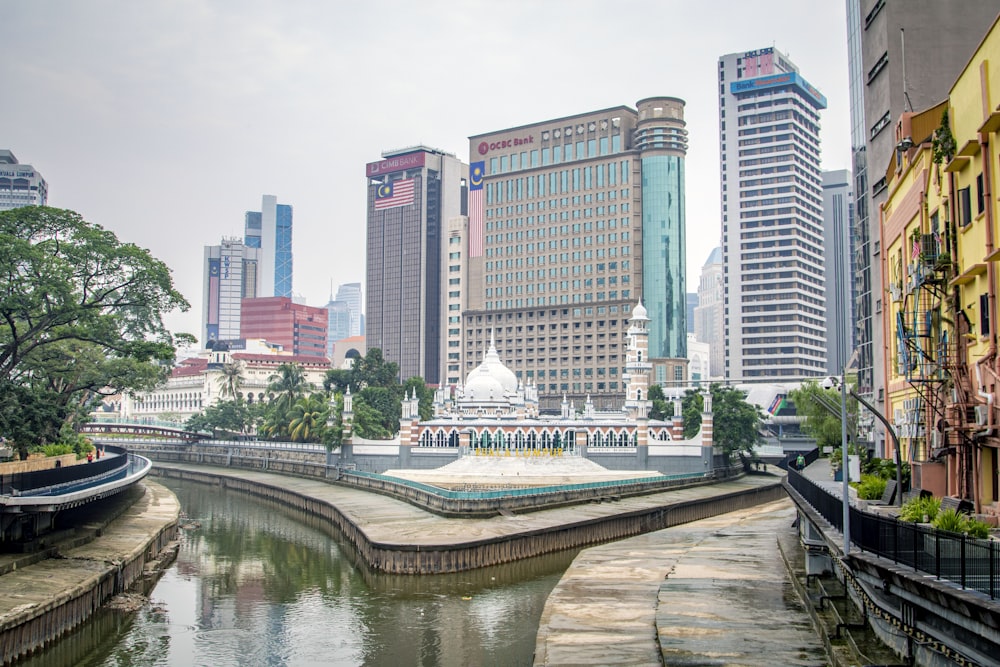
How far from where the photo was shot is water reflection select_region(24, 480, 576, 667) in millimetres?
39312

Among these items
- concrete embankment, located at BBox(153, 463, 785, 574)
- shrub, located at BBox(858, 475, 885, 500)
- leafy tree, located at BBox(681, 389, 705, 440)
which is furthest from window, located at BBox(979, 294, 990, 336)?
leafy tree, located at BBox(681, 389, 705, 440)

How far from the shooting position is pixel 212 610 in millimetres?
47969

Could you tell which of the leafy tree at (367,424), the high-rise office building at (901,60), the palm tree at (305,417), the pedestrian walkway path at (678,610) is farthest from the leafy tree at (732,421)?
the pedestrian walkway path at (678,610)

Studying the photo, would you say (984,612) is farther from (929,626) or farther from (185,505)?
(185,505)

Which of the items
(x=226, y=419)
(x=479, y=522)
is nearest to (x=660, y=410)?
(x=479, y=522)

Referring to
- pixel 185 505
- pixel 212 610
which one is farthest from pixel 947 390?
pixel 185 505

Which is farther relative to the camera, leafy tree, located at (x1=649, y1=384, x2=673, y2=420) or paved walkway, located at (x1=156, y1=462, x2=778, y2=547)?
leafy tree, located at (x1=649, y1=384, x2=673, y2=420)

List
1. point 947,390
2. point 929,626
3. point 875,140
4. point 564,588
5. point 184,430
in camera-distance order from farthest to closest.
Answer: point 184,430
point 875,140
point 564,588
point 947,390
point 929,626

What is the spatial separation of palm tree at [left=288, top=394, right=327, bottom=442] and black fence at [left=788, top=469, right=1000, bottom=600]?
334 ft

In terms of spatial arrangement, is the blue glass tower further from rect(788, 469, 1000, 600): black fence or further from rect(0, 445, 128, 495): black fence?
rect(788, 469, 1000, 600): black fence

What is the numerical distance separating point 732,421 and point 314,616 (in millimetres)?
79959

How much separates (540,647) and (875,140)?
198ft

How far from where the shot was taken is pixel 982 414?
1318 inches

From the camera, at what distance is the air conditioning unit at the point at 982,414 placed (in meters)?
33.1
